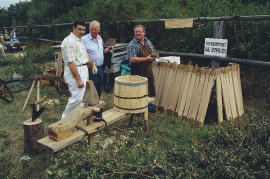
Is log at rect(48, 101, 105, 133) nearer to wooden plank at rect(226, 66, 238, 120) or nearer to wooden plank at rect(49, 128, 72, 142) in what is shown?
wooden plank at rect(49, 128, 72, 142)

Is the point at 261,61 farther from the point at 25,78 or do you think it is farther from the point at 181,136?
the point at 25,78

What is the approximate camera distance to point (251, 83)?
5.94 meters

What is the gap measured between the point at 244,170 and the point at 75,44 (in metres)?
3.27

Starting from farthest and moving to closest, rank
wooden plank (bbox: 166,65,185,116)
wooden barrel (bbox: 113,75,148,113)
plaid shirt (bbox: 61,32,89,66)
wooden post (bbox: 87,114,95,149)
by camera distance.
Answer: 1. wooden plank (bbox: 166,65,185,116)
2. plaid shirt (bbox: 61,32,89,66)
3. wooden barrel (bbox: 113,75,148,113)
4. wooden post (bbox: 87,114,95,149)

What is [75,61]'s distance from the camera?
Answer: 166 inches

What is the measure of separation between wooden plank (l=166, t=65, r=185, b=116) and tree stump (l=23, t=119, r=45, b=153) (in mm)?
2874

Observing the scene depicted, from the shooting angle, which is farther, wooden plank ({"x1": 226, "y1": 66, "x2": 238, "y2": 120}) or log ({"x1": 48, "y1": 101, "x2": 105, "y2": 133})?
wooden plank ({"x1": 226, "y1": 66, "x2": 238, "y2": 120})

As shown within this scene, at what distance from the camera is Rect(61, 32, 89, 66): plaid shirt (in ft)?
13.2

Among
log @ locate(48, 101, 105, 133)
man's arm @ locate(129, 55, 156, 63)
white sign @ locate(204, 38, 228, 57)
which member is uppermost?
white sign @ locate(204, 38, 228, 57)

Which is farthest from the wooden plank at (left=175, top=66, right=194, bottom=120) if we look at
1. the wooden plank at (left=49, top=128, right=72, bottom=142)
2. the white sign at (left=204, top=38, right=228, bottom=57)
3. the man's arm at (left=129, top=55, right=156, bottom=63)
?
the wooden plank at (left=49, top=128, right=72, bottom=142)

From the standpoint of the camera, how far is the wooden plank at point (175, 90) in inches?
207

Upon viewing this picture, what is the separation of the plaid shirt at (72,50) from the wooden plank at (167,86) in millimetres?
2123

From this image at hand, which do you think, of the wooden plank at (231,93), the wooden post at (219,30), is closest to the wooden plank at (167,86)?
the wooden plank at (231,93)

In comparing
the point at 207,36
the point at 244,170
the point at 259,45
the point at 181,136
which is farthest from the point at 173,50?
the point at 244,170
